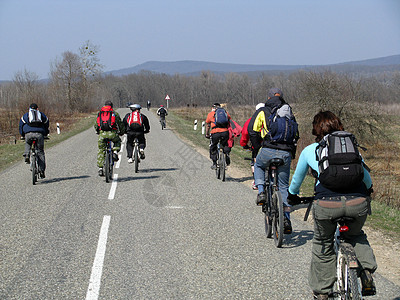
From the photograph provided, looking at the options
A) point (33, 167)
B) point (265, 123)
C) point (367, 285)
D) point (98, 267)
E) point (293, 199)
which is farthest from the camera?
point (33, 167)

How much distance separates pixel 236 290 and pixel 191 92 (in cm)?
17189

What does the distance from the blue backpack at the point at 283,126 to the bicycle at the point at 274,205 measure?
A: 0.31 metres

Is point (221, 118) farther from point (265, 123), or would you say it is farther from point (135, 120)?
point (265, 123)

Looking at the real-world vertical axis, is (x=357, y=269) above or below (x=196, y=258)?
above

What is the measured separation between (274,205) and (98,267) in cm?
251

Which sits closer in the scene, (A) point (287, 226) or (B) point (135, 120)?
(A) point (287, 226)

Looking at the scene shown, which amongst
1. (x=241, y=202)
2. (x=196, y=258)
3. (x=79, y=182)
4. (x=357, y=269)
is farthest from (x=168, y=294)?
(x=79, y=182)

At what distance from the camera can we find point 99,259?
5.81 meters

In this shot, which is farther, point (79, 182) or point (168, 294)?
point (79, 182)

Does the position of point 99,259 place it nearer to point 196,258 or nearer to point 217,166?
point 196,258

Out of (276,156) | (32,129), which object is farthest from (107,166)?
(276,156)

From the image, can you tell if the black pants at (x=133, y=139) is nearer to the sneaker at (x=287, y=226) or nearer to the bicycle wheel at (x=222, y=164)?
the bicycle wheel at (x=222, y=164)

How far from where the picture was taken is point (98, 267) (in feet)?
18.1

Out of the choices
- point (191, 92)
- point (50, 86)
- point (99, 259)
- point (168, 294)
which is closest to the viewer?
point (168, 294)
